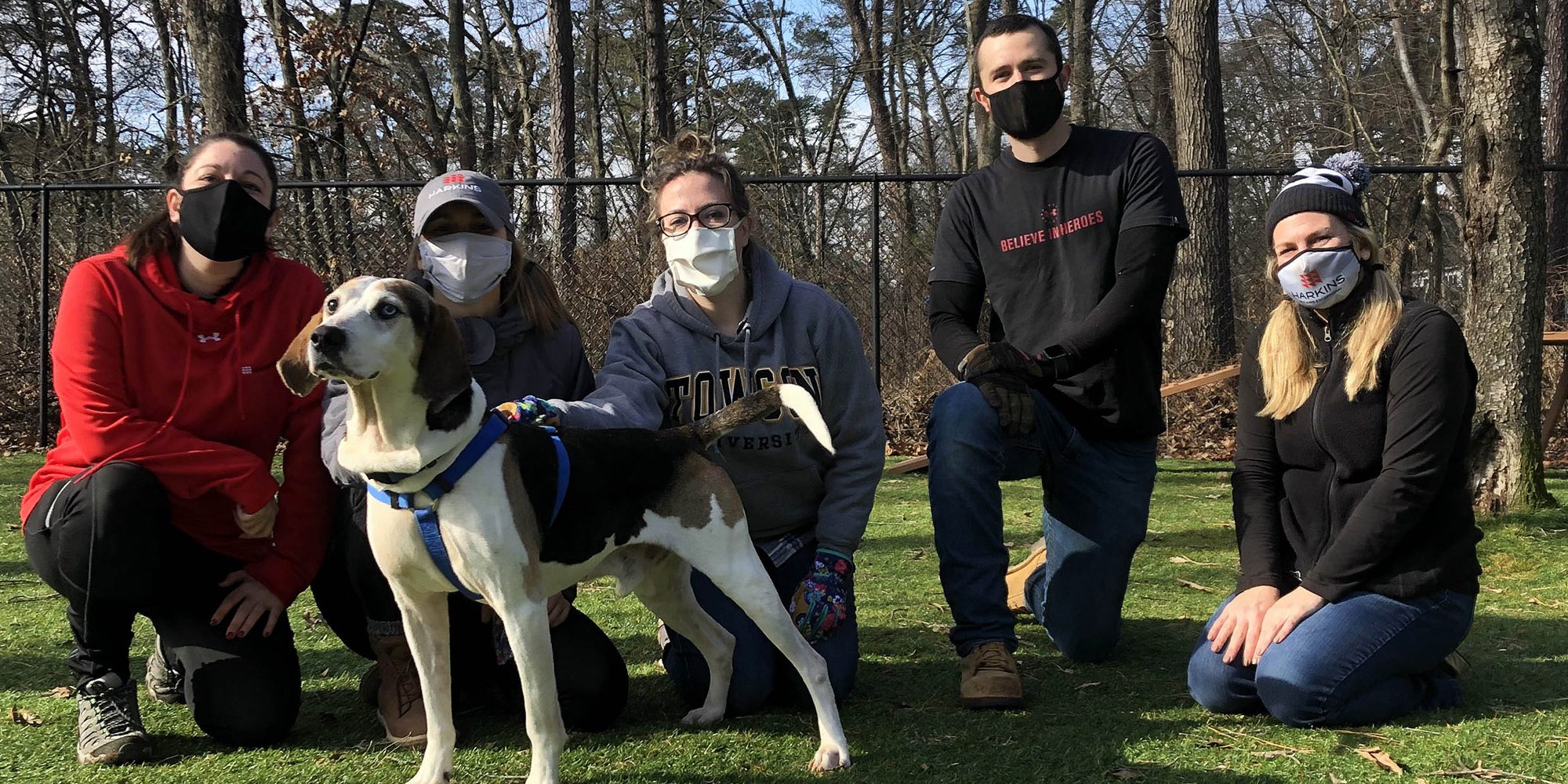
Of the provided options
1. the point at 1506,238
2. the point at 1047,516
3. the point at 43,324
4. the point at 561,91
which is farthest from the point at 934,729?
the point at 561,91

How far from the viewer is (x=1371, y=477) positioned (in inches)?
134

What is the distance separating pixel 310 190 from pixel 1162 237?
8.43 m

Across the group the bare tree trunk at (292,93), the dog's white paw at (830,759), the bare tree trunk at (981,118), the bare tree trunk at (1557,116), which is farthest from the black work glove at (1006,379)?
the bare tree trunk at (981,118)

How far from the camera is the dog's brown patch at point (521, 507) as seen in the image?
112 inches

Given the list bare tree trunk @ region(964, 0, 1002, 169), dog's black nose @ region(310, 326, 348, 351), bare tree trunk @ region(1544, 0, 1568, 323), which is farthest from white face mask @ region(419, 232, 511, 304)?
bare tree trunk @ region(964, 0, 1002, 169)

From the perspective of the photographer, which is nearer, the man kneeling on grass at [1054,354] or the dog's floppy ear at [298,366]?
the dog's floppy ear at [298,366]

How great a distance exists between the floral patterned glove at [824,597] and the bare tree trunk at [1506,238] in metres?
4.25

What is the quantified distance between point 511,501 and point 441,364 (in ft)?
1.27

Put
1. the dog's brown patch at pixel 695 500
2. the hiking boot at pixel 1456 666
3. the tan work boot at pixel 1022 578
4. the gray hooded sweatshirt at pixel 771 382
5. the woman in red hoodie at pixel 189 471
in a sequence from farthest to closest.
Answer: the tan work boot at pixel 1022 578
the gray hooded sweatshirt at pixel 771 382
the hiking boot at pixel 1456 666
the woman in red hoodie at pixel 189 471
the dog's brown patch at pixel 695 500

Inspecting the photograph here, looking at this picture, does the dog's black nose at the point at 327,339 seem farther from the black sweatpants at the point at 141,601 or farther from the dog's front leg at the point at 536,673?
the black sweatpants at the point at 141,601

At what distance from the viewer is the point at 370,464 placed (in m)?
2.80

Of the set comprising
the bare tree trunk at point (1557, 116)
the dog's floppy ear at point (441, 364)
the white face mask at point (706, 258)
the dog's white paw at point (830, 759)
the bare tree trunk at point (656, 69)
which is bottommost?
the dog's white paw at point (830, 759)

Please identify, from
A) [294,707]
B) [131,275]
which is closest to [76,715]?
[294,707]

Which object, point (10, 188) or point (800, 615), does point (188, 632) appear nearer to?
point (800, 615)
